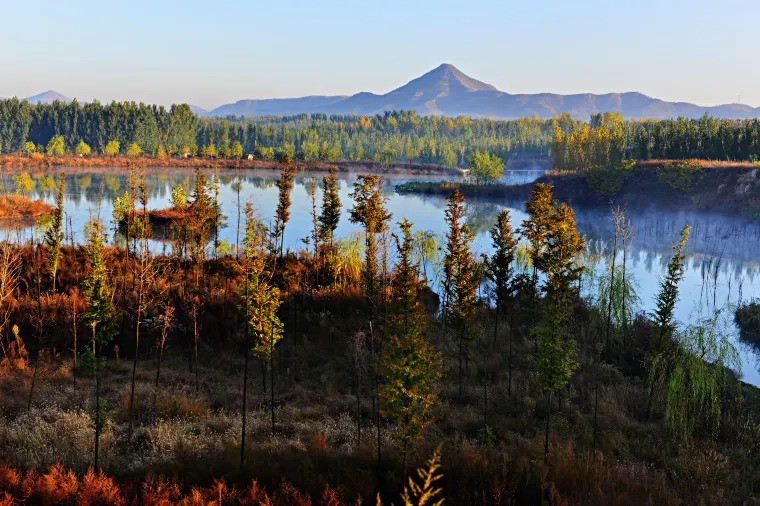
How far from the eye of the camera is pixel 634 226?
86.9 m

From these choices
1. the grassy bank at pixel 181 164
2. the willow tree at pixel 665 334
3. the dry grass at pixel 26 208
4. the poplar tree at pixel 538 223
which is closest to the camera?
the willow tree at pixel 665 334

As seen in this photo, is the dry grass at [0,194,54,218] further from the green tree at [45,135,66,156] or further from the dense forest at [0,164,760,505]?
the green tree at [45,135,66,156]

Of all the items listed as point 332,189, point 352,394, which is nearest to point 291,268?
point 332,189

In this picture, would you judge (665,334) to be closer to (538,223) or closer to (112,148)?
(538,223)

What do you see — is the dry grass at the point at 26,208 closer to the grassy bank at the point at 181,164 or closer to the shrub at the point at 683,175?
the grassy bank at the point at 181,164

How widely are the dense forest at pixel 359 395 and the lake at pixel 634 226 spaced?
7.56 meters

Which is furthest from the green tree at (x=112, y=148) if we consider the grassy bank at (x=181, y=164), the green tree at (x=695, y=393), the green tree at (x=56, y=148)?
Answer: the green tree at (x=695, y=393)

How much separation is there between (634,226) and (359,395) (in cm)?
7732

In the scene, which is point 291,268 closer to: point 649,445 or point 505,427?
Result: point 505,427

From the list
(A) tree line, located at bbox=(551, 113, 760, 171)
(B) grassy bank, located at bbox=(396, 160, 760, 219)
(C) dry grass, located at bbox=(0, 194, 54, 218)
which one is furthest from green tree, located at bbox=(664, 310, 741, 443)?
(A) tree line, located at bbox=(551, 113, 760, 171)

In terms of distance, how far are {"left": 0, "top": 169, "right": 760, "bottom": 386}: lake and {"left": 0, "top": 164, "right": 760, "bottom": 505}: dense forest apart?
7.56 meters

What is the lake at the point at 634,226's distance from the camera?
48.5 metres

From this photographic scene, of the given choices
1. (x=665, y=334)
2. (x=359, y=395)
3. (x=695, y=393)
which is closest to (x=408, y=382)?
(x=359, y=395)

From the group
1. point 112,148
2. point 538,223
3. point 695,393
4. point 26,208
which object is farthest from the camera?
point 112,148
